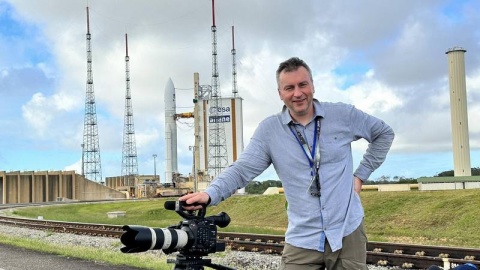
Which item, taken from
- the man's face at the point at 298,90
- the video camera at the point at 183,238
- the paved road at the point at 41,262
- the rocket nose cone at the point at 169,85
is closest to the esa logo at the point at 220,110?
the rocket nose cone at the point at 169,85

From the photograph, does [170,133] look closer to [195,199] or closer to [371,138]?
[371,138]

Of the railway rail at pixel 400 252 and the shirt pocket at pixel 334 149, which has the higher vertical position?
the shirt pocket at pixel 334 149

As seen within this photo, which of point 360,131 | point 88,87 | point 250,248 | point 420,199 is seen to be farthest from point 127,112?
point 360,131

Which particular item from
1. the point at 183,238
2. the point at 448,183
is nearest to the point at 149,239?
the point at 183,238

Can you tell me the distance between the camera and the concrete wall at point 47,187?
87000mm

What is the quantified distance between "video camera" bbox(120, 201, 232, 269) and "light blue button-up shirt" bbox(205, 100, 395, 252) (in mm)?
226

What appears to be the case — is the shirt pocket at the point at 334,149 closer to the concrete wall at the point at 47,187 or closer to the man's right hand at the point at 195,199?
the man's right hand at the point at 195,199

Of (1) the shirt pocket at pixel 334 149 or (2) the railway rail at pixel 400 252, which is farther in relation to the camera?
(2) the railway rail at pixel 400 252

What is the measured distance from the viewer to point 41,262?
41.6ft

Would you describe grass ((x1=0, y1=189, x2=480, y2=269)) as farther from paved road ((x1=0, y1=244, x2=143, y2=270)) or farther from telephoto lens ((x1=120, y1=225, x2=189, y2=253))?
telephoto lens ((x1=120, y1=225, x2=189, y2=253))

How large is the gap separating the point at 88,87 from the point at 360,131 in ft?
270

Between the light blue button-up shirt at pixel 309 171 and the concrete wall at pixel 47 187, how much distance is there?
282 ft

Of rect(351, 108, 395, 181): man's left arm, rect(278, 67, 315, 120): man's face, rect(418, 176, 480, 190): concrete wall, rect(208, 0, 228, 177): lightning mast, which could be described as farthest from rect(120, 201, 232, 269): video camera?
rect(208, 0, 228, 177): lightning mast

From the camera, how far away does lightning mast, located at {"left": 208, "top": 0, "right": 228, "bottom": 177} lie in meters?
78.2
